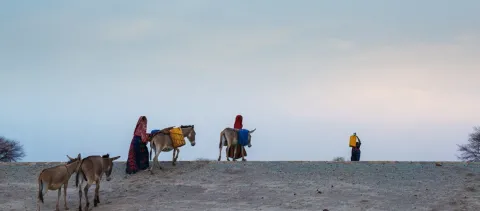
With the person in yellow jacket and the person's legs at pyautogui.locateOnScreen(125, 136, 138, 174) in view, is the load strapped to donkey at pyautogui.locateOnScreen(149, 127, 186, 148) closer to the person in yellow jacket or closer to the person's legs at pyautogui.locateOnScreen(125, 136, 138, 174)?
the person's legs at pyautogui.locateOnScreen(125, 136, 138, 174)

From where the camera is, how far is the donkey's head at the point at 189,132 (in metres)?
25.6

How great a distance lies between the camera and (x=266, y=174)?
2323cm

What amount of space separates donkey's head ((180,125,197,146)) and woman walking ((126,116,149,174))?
1.74 meters

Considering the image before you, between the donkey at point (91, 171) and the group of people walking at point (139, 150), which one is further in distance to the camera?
the group of people walking at point (139, 150)

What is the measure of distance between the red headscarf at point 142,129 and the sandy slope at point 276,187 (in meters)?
1.26

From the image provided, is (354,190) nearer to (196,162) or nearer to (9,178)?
(196,162)

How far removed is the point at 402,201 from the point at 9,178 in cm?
1293

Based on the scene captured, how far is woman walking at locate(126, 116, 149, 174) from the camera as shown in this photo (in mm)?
23938

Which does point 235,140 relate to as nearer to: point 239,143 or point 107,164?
point 239,143

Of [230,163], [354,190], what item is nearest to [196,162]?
[230,163]

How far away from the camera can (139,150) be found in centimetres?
2416

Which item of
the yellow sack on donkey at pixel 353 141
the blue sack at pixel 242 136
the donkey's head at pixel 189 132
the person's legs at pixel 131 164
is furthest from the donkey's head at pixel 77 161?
the yellow sack on donkey at pixel 353 141

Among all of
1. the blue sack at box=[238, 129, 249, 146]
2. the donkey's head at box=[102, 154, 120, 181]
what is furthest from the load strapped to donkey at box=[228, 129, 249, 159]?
the donkey's head at box=[102, 154, 120, 181]

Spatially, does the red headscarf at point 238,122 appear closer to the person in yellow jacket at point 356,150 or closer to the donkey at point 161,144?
the donkey at point 161,144
